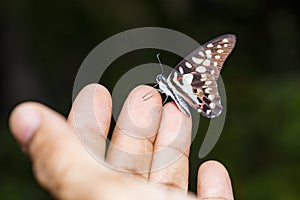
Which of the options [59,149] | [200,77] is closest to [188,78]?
[200,77]

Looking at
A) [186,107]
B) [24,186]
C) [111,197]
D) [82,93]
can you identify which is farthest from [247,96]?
[111,197]

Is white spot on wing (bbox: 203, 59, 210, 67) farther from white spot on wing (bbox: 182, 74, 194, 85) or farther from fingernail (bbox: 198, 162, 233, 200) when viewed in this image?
fingernail (bbox: 198, 162, 233, 200)

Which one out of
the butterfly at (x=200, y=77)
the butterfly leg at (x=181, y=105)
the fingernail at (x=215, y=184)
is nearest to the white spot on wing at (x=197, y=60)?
the butterfly at (x=200, y=77)

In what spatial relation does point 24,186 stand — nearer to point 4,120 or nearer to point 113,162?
point 4,120

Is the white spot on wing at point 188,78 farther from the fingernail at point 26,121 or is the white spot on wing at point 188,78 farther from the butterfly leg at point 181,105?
the fingernail at point 26,121

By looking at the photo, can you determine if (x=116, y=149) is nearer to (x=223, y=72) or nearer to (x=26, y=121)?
(x=26, y=121)

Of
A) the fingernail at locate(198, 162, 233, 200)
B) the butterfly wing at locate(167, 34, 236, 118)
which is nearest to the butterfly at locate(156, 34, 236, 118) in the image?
the butterfly wing at locate(167, 34, 236, 118)

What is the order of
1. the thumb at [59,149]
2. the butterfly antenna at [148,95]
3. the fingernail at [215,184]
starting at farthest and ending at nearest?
1. the butterfly antenna at [148,95]
2. the fingernail at [215,184]
3. the thumb at [59,149]
